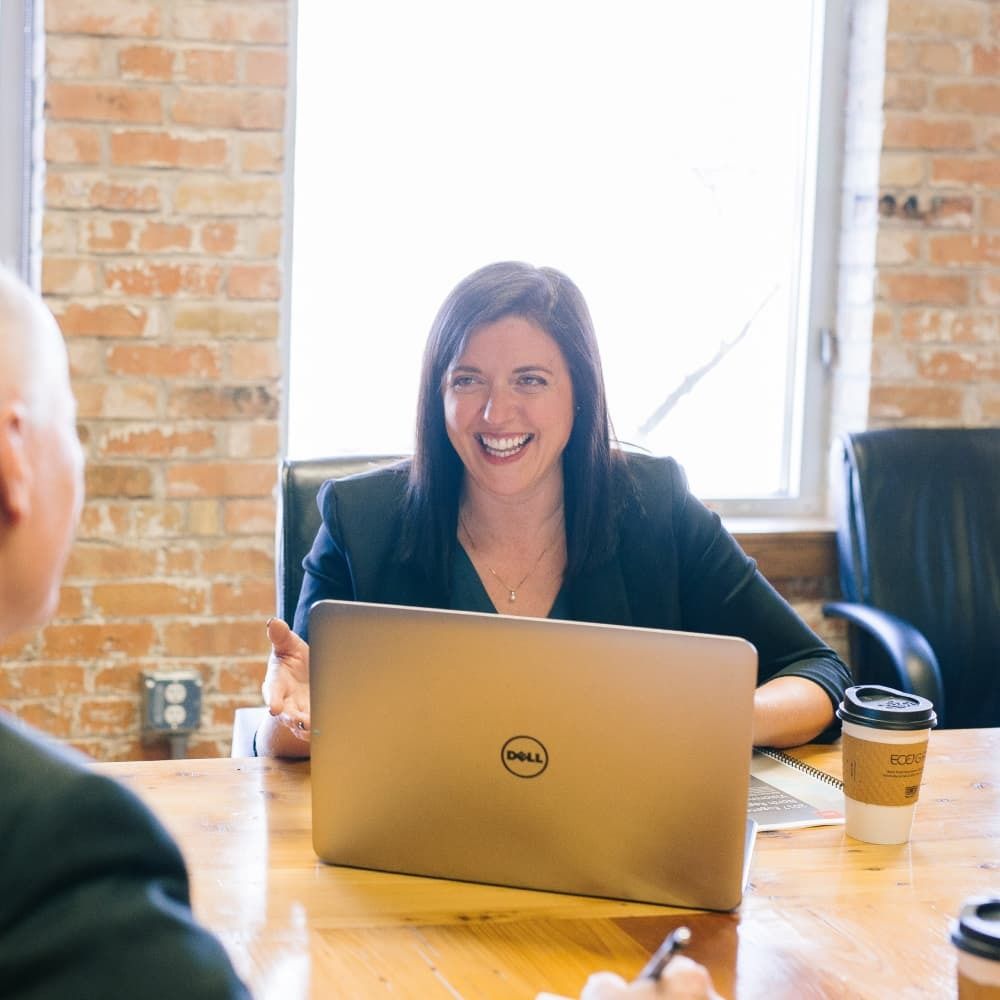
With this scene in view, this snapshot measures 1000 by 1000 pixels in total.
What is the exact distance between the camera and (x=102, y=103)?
Answer: 273 centimetres

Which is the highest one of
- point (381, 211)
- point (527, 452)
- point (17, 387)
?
point (381, 211)

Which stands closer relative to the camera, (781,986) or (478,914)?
(781,986)

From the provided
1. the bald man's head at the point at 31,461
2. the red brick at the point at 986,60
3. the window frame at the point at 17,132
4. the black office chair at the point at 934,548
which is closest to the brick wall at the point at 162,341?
the window frame at the point at 17,132

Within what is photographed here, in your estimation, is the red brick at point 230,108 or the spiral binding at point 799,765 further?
the red brick at point 230,108

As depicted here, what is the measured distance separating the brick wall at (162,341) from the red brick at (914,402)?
4.40 feet

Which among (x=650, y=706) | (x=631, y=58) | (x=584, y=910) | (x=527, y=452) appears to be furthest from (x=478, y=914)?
(x=631, y=58)

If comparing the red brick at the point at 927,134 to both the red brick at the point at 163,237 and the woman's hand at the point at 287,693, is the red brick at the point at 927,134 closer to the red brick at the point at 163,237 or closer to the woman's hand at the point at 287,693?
the red brick at the point at 163,237

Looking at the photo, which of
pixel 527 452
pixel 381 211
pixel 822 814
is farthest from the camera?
pixel 381 211

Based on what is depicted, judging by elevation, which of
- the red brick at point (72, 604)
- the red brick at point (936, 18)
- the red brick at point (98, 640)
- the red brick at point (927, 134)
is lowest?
the red brick at point (98, 640)

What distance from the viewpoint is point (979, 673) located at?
114 inches

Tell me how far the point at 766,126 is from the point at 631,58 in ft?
1.18

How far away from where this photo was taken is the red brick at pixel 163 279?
2.77 m

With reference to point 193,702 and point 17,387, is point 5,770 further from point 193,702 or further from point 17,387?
point 193,702

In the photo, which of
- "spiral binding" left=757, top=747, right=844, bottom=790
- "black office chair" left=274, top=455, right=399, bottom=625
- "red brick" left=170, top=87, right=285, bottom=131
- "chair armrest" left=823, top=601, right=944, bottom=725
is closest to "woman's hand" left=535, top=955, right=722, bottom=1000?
"spiral binding" left=757, top=747, right=844, bottom=790
